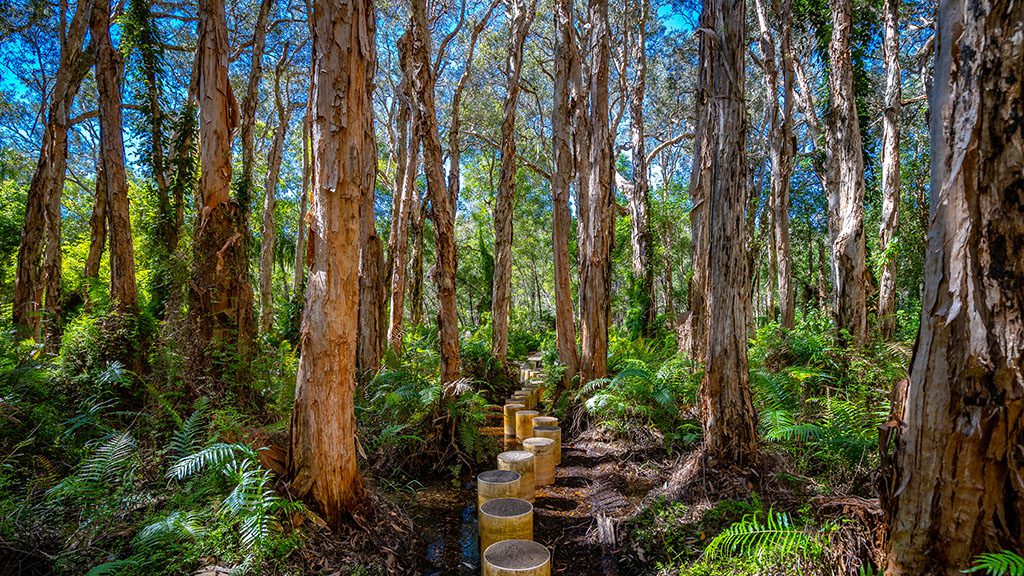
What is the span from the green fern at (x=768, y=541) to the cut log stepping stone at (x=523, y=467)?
223 centimetres

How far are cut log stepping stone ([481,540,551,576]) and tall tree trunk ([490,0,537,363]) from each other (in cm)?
728

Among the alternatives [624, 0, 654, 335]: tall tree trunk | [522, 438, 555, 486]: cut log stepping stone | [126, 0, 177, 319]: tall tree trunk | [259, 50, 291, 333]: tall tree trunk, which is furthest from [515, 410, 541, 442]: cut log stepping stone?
[259, 50, 291, 333]: tall tree trunk

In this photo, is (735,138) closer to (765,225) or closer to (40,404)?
(40,404)

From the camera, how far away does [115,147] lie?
6551mm

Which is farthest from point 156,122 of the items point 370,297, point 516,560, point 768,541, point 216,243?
point 768,541

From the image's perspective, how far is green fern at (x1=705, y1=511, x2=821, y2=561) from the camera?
8.69ft

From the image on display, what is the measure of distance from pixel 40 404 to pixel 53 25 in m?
14.2

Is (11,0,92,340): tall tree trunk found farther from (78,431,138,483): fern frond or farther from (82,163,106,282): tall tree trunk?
(78,431,138,483): fern frond

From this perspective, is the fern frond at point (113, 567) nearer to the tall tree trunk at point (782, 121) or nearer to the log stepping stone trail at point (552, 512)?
the log stepping stone trail at point (552, 512)

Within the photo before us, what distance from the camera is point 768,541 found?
288cm

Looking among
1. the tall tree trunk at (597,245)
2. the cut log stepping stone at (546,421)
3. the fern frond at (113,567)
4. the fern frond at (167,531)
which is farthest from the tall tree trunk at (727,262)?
the fern frond at (113,567)

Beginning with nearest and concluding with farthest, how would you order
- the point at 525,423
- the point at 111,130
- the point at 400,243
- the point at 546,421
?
1. the point at 111,130
2. the point at 546,421
3. the point at 525,423
4. the point at 400,243

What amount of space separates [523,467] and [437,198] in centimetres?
336

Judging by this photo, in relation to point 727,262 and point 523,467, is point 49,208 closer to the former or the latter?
point 523,467
